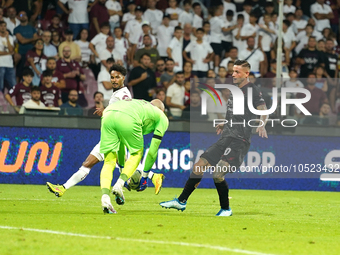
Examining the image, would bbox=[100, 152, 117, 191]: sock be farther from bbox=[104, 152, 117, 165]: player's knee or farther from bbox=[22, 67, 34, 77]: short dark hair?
bbox=[22, 67, 34, 77]: short dark hair

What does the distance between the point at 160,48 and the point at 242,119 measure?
358 inches

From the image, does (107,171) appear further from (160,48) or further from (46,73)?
(160,48)

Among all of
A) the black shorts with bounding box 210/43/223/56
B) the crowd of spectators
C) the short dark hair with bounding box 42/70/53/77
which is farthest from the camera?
the black shorts with bounding box 210/43/223/56

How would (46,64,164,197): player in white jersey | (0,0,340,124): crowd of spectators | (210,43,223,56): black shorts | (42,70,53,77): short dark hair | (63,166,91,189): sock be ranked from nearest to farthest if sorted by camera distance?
(46,64,164,197): player in white jersey, (63,166,91,189): sock, (42,70,53,77): short dark hair, (0,0,340,124): crowd of spectators, (210,43,223,56): black shorts

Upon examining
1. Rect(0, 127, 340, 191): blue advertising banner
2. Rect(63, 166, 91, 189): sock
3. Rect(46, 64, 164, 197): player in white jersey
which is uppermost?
Rect(46, 64, 164, 197): player in white jersey

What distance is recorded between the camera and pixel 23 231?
6.95 m

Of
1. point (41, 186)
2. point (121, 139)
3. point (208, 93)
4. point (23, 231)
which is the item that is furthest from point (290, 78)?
point (23, 231)

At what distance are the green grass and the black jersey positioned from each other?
121 centimetres

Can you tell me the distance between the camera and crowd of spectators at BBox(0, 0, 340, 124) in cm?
1595

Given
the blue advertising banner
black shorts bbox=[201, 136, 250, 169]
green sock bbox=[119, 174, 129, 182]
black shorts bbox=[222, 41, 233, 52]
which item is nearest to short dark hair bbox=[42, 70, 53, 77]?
the blue advertising banner

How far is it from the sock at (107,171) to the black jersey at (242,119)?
72.4 inches

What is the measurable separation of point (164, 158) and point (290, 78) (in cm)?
406

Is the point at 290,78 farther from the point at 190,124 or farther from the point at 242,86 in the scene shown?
the point at 242,86

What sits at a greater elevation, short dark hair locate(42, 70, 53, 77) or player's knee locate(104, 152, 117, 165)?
player's knee locate(104, 152, 117, 165)
